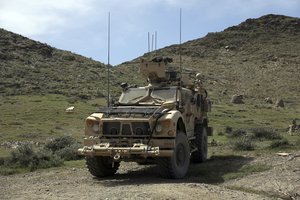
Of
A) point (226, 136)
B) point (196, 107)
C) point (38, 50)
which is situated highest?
point (38, 50)

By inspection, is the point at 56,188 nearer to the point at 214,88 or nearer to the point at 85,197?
the point at 85,197

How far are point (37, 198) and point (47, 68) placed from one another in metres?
43.1

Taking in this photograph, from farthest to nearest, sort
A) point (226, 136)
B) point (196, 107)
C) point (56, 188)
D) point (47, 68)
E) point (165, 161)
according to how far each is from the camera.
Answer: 1. point (47, 68)
2. point (226, 136)
3. point (196, 107)
4. point (165, 161)
5. point (56, 188)

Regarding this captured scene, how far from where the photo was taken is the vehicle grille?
13.3 meters

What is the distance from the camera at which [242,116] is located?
41.7 metres

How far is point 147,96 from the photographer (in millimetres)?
15320

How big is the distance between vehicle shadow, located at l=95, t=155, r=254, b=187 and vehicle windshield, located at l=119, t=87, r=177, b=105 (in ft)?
5.98

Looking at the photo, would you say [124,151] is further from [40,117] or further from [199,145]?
[40,117]

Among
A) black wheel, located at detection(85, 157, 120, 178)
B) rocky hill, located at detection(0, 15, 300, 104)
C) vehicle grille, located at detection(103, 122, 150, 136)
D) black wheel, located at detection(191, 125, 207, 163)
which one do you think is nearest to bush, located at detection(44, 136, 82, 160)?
black wheel, located at detection(191, 125, 207, 163)

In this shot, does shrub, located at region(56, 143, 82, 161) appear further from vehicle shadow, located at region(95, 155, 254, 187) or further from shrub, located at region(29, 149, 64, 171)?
vehicle shadow, located at region(95, 155, 254, 187)

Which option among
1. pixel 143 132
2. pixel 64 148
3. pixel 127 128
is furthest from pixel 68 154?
pixel 143 132

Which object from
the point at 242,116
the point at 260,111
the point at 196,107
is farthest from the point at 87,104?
the point at 196,107

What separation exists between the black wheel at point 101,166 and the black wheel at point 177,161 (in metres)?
1.65

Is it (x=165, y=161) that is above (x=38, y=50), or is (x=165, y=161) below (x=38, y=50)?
below
